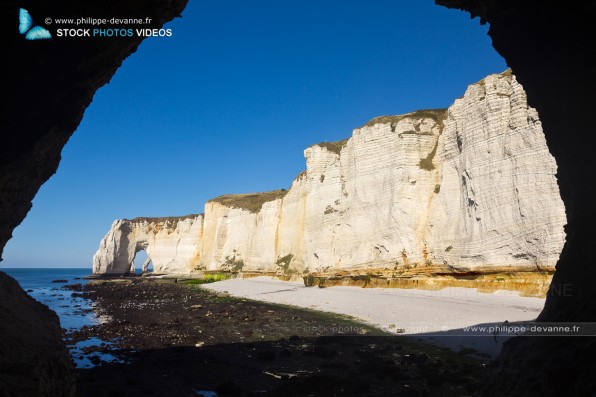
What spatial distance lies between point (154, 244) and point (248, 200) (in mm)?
32512

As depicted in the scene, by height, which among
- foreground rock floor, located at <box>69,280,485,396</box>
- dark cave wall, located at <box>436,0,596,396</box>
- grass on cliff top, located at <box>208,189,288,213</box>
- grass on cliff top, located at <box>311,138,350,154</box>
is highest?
grass on cliff top, located at <box>311,138,350,154</box>

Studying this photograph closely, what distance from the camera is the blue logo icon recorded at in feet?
15.8

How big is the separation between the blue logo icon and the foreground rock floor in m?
7.56

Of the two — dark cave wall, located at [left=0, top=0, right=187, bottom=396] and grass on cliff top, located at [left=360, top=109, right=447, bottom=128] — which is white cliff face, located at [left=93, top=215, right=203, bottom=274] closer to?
grass on cliff top, located at [left=360, top=109, right=447, bottom=128]

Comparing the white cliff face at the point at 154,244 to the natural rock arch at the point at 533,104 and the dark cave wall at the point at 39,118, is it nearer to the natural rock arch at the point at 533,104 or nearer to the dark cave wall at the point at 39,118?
the dark cave wall at the point at 39,118

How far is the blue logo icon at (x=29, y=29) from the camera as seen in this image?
4805 millimetres

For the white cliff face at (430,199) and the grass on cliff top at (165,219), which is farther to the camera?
the grass on cliff top at (165,219)

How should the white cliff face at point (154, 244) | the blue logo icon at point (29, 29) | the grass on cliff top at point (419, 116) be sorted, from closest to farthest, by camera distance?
1. the blue logo icon at point (29, 29)
2. the grass on cliff top at point (419, 116)
3. the white cliff face at point (154, 244)

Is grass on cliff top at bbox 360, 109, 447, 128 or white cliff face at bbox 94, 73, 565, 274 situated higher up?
grass on cliff top at bbox 360, 109, 447, 128

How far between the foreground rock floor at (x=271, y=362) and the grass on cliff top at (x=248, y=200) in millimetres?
43907

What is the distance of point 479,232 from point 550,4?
22300mm

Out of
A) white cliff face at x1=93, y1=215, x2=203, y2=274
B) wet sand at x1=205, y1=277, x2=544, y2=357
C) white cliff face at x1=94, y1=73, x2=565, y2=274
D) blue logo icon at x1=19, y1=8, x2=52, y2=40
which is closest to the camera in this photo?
blue logo icon at x1=19, y1=8, x2=52, y2=40

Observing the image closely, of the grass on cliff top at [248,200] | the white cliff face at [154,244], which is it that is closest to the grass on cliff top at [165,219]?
the white cliff face at [154,244]

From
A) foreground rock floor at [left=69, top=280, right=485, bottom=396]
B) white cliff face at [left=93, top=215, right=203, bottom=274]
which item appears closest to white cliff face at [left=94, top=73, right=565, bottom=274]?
foreground rock floor at [left=69, top=280, right=485, bottom=396]
